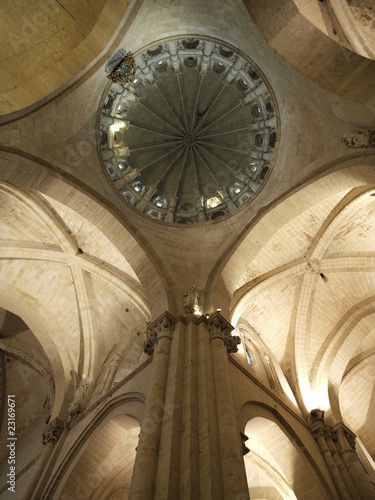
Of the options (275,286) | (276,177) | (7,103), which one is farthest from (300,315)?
(7,103)

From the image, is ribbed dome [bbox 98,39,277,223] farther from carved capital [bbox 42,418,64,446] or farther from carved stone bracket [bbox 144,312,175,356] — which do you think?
carved capital [bbox 42,418,64,446]

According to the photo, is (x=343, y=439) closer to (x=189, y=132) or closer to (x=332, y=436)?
(x=332, y=436)

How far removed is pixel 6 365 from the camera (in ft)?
47.8

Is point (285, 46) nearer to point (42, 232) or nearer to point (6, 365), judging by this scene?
point (42, 232)

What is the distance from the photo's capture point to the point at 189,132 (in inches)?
533

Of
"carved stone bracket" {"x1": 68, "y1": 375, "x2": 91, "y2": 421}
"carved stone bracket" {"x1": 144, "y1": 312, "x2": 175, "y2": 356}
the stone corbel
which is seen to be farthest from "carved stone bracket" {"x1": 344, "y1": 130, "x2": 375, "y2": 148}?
"carved stone bracket" {"x1": 68, "y1": 375, "x2": 91, "y2": 421}

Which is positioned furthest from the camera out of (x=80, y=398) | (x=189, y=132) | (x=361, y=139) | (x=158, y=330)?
(x=189, y=132)

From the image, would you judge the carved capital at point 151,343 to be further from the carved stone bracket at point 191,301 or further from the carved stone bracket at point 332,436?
the carved stone bracket at point 332,436

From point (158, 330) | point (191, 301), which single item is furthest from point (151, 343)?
point (191, 301)

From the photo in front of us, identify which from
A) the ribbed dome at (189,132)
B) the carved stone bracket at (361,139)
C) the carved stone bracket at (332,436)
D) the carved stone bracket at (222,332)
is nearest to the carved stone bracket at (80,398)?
the carved stone bracket at (222,332)

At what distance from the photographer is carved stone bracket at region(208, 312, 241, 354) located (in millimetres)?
7719

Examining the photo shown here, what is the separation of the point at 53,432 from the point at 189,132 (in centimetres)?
982

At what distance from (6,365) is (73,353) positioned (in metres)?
5.04

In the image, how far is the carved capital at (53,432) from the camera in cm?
894
